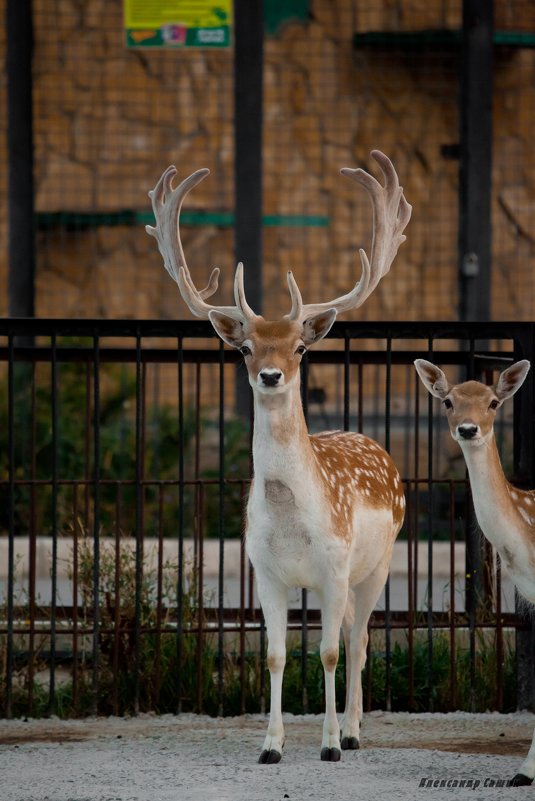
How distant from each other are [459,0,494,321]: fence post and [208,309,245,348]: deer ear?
6.66 m

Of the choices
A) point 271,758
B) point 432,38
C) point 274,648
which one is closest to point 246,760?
point 271,758

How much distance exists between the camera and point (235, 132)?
40.6 feet

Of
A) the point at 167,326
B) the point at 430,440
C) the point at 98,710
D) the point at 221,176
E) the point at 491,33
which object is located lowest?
the point at 98,710

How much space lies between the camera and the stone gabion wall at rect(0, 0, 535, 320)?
13.9 metres

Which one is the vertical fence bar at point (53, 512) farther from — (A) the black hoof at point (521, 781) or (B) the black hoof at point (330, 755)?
(A) the black hoof at point (521, 781)

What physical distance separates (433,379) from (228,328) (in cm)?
88

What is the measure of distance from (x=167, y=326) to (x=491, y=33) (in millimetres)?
6599

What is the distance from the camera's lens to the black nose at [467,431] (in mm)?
5707

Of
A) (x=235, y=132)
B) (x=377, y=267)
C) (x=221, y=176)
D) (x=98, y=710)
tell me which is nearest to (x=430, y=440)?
(x=377, y=267)

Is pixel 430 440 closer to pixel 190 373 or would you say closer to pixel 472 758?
pixel 472 758

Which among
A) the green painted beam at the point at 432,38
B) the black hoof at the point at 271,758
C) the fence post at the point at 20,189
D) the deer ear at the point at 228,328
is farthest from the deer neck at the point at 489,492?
the green painted beam at the point at 432,38

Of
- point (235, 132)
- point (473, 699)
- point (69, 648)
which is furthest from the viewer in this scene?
point (235, 132)

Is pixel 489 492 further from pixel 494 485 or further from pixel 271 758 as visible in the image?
pixel 271 758

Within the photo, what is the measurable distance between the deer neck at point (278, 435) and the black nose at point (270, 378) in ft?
0.44
